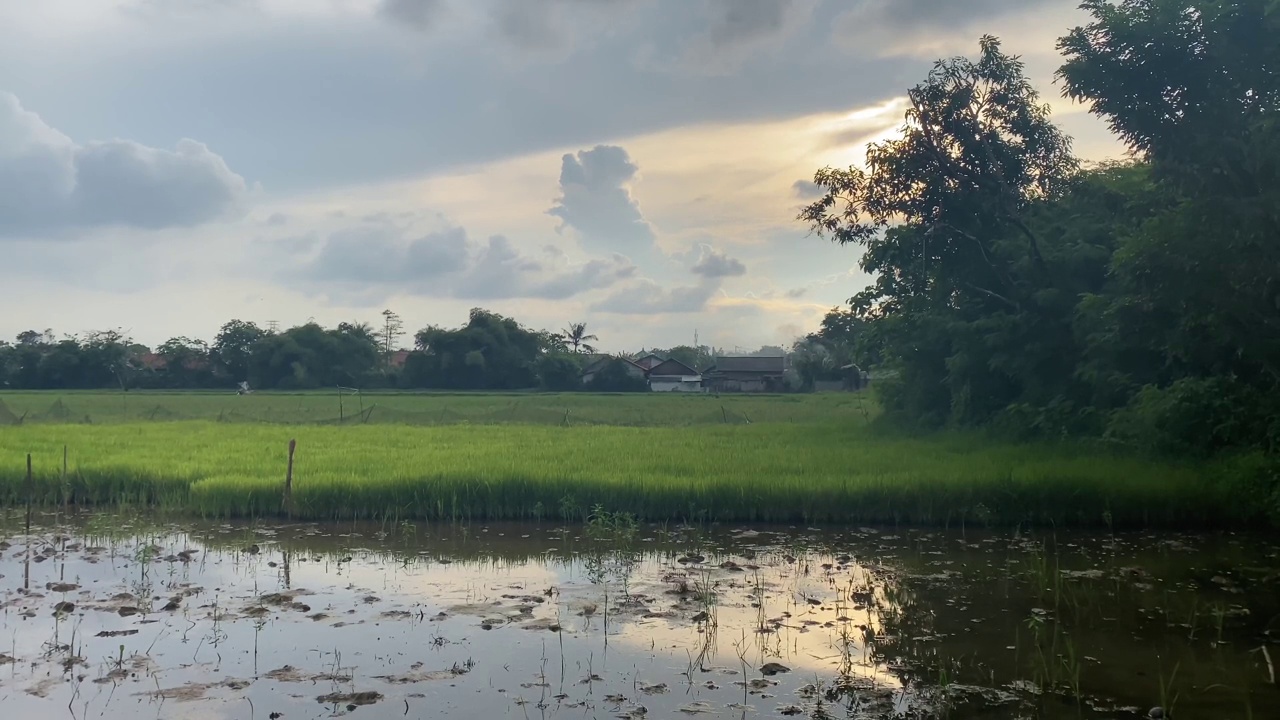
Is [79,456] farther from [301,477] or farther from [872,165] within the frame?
[872,165]

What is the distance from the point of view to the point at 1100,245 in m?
16.3

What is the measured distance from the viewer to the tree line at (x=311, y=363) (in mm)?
50406

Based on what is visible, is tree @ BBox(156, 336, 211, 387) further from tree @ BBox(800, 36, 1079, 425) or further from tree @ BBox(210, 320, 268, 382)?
Result: tree @ BBox(800, 36, 1079, 425)

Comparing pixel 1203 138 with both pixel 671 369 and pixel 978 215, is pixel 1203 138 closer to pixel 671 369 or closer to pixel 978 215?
pixel 978 215

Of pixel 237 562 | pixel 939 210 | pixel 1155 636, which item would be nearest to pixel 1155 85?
pixel 1155 636

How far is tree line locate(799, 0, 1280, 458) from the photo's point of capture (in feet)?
32.2

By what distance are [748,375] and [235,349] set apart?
31903mm

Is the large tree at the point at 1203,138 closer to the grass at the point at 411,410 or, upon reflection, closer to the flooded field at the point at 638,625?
the flooded field at the point at 638,625

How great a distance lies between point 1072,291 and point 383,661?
14547mm

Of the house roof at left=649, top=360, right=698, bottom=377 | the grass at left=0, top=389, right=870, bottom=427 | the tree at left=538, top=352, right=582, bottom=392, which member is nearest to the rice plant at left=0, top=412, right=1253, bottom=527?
the grass at left=0, top=389, right=870, bottom=427

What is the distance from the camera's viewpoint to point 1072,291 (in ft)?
54.2

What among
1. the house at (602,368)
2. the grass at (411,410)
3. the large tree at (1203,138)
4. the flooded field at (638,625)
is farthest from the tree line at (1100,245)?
the house at (602,368)

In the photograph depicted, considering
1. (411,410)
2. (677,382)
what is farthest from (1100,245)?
(677,382)

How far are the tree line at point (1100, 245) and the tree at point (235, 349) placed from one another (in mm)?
41339
